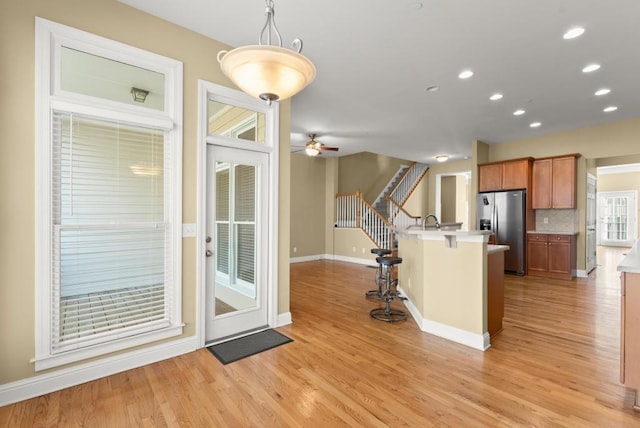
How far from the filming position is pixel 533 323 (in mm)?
3688

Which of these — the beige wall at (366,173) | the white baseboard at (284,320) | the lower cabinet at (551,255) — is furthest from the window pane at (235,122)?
the lower cabinet at (551,255)

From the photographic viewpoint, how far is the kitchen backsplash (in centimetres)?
648

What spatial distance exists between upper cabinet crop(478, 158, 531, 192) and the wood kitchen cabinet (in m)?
5.12

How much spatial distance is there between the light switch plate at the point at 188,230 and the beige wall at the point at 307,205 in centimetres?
533

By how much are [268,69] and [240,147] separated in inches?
71.8

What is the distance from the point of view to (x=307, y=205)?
28.7 ft

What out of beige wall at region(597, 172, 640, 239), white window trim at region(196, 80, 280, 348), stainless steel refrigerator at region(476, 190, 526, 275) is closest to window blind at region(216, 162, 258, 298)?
white window trim at region(196, 80, 280, 348)

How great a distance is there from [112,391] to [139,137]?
2047 mm

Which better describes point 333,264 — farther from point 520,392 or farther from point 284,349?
point 520,392

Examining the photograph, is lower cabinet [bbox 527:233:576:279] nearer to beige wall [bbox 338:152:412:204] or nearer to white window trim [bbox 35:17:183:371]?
beige wall [bbox 338:152:412:204]

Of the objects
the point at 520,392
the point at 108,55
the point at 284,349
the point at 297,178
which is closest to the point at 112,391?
the point at 284,349

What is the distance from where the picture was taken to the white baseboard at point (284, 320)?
142 inches

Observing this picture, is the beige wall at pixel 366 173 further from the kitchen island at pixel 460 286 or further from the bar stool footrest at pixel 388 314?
the kitchen island at pixel 460 286

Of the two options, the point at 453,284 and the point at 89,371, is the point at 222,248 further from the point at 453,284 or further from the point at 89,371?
the point at 453,284
